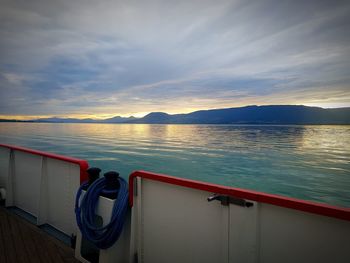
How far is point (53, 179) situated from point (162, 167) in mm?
12000

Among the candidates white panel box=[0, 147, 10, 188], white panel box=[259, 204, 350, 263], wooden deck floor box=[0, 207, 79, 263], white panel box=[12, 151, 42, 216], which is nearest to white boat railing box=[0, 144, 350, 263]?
white panel box=[259, 204, 350, 263]

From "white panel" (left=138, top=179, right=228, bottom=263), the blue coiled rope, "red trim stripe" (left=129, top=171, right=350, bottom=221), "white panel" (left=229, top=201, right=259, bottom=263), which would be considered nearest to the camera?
"red trim stripe" (left=129, top=171, right=350, bottom=221)

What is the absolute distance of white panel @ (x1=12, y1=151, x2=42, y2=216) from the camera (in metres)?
2.79

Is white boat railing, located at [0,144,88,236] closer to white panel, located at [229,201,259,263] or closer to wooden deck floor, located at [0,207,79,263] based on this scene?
wooden deck floor, located at [0,207,79,263]

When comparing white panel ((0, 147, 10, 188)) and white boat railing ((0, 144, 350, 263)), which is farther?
white panel ((0, 147, 10, 188))

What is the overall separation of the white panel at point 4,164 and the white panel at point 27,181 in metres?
0.21

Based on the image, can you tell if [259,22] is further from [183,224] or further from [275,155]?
[183,224]

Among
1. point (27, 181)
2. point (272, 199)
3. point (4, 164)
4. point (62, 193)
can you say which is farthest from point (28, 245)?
point (272, 199)

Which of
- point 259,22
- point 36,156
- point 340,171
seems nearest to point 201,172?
point 340,171

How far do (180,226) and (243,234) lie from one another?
0.48 m

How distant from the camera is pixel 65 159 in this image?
2.33 metres

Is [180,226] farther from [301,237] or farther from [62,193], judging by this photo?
[62,193]

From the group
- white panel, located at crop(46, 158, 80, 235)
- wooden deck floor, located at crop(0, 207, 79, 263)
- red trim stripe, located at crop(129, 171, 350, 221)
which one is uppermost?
red trim stripe, located at crop(129, 171, 350, 221)

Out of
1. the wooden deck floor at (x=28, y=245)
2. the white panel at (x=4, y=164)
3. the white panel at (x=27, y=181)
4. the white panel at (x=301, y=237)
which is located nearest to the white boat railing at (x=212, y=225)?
the white panel at (x=301, y=237)
